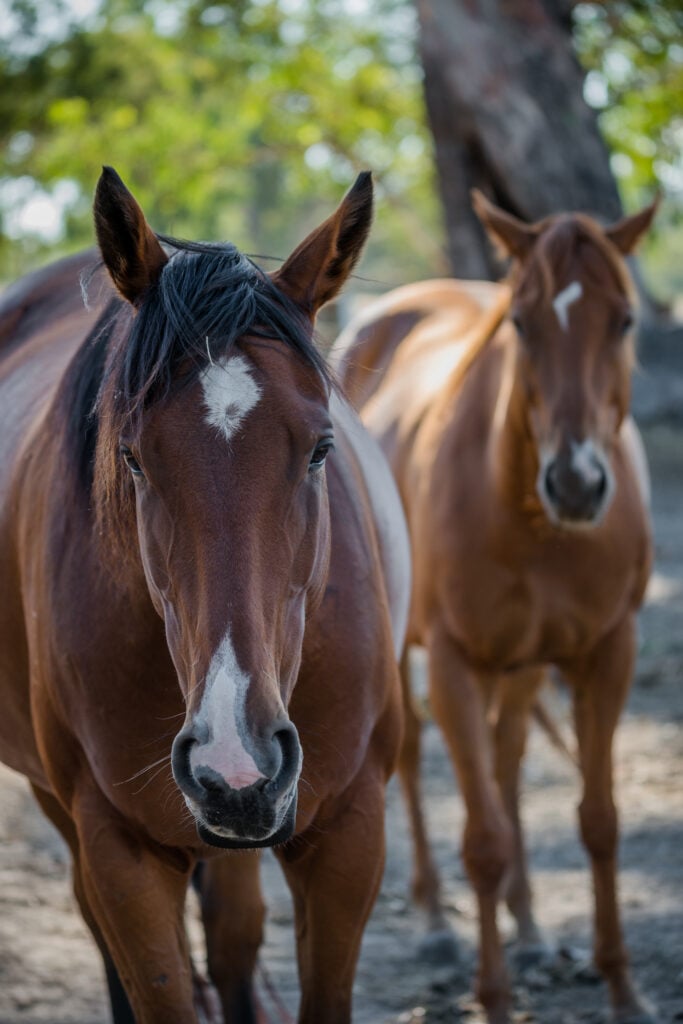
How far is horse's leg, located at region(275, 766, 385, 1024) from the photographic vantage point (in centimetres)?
269

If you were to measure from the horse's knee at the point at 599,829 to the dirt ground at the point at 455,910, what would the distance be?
0.44 metres

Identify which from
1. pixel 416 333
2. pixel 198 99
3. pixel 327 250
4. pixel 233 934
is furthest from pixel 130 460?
pixel 198 99

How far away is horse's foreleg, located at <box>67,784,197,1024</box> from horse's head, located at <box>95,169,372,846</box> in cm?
56

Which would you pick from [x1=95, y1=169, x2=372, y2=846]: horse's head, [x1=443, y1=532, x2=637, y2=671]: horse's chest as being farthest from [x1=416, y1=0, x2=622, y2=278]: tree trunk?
[x1=95, y1=169, x2=372, y2=846]: horse's head

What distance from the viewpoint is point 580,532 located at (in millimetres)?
4168

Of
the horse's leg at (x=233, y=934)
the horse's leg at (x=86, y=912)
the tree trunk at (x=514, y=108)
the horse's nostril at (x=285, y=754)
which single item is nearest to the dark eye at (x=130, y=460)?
the horse's nostril at (x=285, y=754)

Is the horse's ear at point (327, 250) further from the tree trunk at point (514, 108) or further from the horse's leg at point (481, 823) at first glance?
the tree trunk at point (514, 108)

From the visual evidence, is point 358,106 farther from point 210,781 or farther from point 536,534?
point 210,781

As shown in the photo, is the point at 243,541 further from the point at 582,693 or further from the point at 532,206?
the point at 532,206

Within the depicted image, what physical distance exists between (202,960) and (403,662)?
1347 mm

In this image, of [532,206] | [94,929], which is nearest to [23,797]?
[94,929]

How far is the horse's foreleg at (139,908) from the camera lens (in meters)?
2.54

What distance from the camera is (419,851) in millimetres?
5090

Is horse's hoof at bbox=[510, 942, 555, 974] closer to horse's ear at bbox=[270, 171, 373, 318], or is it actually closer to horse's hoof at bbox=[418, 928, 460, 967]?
horse's hoof at bbox=[418, 928, 460, 967]
